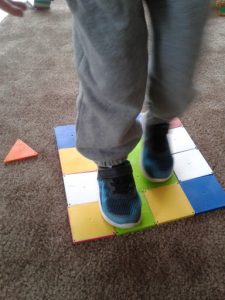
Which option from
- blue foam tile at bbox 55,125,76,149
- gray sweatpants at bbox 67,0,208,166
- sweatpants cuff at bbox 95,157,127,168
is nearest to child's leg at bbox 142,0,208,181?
gray sweatpants at bbox 67,0,208,166

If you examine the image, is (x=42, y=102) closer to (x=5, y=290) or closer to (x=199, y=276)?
(x=5, y=290)

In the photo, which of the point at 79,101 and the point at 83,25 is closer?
the point at 83,25

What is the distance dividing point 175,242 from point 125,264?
0.41 ft

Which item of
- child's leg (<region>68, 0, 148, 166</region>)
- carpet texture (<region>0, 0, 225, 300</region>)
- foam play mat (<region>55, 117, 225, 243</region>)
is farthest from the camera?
foam play mat (<region>55, 117, 225, 243</region>)

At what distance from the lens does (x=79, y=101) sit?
1.83 feet

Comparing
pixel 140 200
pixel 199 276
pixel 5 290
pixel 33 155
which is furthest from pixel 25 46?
pixel 199 276

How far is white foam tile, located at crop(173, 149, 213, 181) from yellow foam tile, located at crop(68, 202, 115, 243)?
0.81 feet

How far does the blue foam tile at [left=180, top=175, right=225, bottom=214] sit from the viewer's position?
706 mm

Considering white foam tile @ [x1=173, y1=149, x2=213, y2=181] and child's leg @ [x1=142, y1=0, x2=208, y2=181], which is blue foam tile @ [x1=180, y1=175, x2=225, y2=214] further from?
child's leg @ [x1=142, y1=0, x2=208, y2=181]

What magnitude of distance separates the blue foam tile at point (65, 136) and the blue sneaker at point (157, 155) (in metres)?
0.24

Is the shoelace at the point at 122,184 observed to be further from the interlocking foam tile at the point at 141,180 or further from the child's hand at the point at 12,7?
the child's hand at the point at 12,7

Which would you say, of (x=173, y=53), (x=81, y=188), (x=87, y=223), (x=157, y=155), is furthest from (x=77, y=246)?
(x=173, y=53)

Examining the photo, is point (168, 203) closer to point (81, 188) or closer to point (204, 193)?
point (204, 193)

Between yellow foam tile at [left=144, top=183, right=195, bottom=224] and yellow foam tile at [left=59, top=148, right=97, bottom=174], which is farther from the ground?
yellow foam tile at [left=59, top=148, right=97, bottom=174]
